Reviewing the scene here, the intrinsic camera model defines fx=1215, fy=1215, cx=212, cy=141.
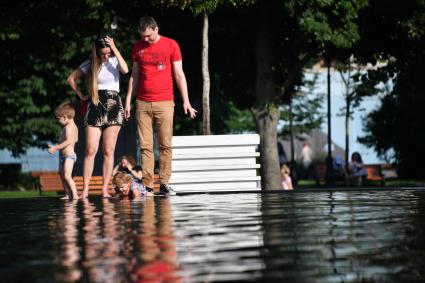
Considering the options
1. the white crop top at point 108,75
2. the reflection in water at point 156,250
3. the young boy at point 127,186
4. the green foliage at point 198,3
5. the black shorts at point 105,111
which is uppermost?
the green foliage at point 198,3

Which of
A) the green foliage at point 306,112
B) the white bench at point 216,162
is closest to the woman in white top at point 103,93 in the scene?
the white bench at point 216,162

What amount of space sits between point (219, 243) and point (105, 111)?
7221 mm

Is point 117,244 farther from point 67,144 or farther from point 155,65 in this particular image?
point 67,144

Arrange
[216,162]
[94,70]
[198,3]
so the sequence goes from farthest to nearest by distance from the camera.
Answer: [198,3] → [216,162] → [94,70]

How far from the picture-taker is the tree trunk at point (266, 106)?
1258 inches

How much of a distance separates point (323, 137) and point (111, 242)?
69154 millimetres

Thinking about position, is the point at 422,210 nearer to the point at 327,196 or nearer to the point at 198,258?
the point at 327,196

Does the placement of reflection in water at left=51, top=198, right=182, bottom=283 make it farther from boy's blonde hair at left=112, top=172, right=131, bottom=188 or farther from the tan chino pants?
boy's blonde hair at left=112, top=172, right=131, bottom=188

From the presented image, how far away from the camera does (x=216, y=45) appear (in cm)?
3394

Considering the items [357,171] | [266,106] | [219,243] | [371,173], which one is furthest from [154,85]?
[371,173]

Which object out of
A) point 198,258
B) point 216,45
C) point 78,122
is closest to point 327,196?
point 198,258

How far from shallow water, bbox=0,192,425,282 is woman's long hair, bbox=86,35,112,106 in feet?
7.33

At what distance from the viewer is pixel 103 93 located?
1479 cm

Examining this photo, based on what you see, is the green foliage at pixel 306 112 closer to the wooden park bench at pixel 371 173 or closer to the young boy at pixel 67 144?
the wooden park bench at pixel 371 173
